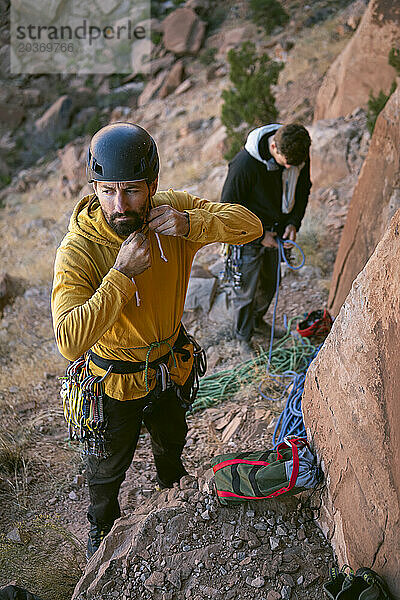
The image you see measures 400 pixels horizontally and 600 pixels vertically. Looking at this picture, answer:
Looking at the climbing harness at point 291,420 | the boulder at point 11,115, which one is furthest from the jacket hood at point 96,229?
the boulder at point 11,115

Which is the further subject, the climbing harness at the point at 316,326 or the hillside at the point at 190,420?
the climbing harness at the point at 316,326

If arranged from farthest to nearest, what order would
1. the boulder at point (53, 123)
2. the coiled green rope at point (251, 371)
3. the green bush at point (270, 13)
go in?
the boulder at point (53, 123), the green bush at point (270, 13), the coiled green rope at point (251, 371)

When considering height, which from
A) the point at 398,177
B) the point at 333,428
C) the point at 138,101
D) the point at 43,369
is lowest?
the point at 138,101

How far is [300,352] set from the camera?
459 cm

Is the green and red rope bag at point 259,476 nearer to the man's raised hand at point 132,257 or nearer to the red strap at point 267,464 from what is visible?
the red strap at point 267,464

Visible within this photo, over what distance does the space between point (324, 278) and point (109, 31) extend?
1933 cm

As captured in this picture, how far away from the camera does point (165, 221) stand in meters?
2.16

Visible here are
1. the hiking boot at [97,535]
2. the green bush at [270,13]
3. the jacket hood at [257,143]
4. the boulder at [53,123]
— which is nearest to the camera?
the hiking boot at [97,535]

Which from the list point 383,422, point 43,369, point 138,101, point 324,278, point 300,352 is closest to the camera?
point 383,422

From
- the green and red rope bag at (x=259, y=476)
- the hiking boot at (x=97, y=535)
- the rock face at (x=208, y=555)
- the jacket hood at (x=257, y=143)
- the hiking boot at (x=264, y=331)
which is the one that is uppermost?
the jacket hood at (x=257, y=143)

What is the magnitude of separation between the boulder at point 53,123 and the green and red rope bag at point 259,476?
655 inches

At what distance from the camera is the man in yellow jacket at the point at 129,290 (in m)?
2.03

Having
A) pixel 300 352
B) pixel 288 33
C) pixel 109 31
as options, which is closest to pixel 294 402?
pixel 300 352

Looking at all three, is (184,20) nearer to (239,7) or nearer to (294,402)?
(239,7)
